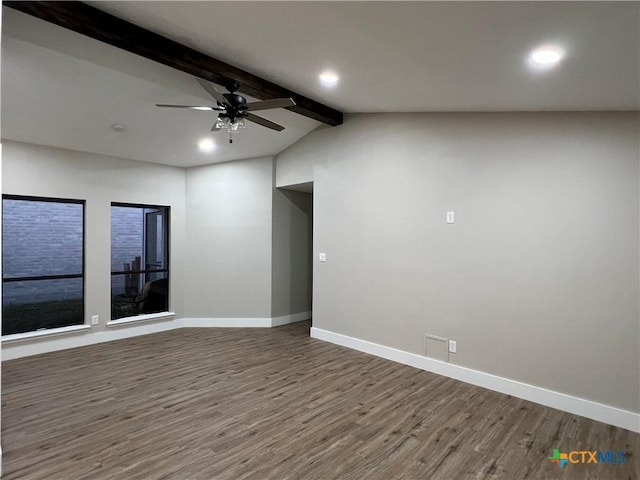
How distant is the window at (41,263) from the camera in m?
4.55

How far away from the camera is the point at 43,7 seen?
7.33 ft

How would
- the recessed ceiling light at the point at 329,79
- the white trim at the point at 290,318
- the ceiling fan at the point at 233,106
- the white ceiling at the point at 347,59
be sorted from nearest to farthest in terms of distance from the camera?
1. the white ceiling at the point at 347,59
2. the ceiling fan at the point at 233,106
3. the recessed ceiling light at the point at 329,79
4. the white trim at the point at 290,318

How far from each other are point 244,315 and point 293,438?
10.9ft

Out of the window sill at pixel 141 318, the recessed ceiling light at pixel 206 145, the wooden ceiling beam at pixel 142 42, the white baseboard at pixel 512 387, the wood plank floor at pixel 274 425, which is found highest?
the wooden ceiling beam at pixel 142 42

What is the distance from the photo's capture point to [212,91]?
2.98 metres

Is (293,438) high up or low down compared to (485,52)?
down

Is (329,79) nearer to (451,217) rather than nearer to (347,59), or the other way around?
(347,59)

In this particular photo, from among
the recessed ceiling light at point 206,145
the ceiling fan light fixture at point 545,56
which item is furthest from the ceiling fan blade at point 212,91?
the ceiling fan light fixture at point 545,56

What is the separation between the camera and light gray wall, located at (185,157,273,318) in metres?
5.76

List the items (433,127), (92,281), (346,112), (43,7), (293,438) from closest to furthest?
(43,7), (293,438), (433,127), (346,112), (92,281)

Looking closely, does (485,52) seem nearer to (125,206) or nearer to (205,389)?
(205,389)

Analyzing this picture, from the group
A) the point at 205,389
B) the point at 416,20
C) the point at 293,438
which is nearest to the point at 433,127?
the point at 416,20

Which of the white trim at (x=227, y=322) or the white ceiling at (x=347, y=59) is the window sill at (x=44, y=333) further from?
the white ceiling at (x=347, y=59)

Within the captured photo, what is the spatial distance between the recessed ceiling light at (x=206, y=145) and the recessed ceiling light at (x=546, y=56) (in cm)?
377
